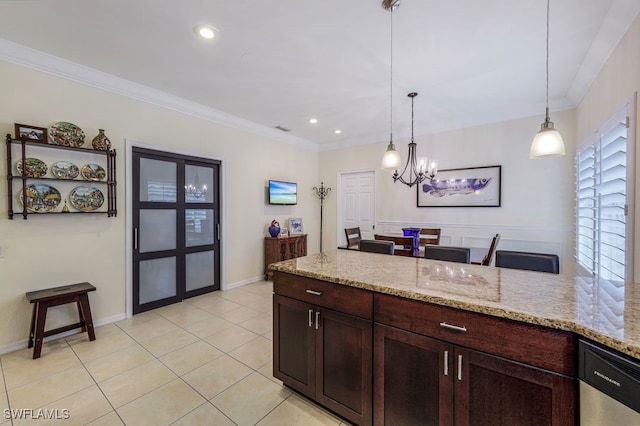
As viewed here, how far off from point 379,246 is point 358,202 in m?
2.94

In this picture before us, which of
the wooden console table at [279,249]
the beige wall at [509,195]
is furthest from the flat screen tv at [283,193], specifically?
the beige wall at [509,195]

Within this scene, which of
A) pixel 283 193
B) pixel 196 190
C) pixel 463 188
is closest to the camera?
pixel 196 190

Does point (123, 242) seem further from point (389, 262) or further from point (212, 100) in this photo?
point (389, 262)

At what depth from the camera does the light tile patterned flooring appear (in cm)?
187

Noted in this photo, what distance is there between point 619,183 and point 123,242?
5128 millimetres

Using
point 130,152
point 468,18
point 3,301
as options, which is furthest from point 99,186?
point 468,18

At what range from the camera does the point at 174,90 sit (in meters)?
3.61

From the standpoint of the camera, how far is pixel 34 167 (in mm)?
2705

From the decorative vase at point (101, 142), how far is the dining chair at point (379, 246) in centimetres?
323

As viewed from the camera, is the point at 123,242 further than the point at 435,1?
Yes

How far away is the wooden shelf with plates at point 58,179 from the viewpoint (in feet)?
8.61

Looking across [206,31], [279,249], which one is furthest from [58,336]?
[206,31]

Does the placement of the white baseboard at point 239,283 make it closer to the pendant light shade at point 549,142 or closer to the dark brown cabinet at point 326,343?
the dark brown cabinet at point 326,343

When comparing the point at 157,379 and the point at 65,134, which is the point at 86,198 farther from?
the point at 157,379
